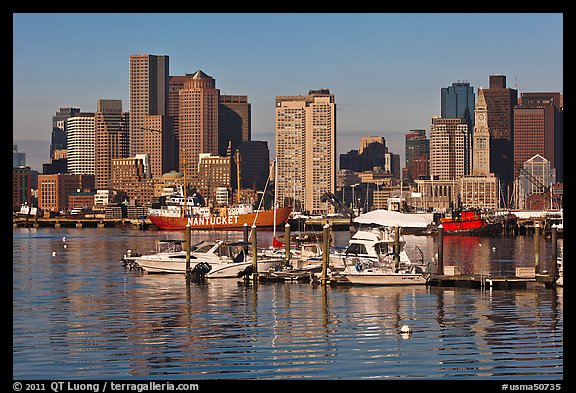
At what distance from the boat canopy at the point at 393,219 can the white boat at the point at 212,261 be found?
1428 inches

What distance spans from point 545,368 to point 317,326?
9.91m

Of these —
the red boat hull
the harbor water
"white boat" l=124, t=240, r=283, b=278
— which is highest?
the red boat hull

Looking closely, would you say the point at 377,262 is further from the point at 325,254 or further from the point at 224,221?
the point at 224,221

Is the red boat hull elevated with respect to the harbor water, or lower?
elevated

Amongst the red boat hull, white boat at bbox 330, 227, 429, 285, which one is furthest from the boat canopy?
white boat at bbox 330, 227, 429, 285

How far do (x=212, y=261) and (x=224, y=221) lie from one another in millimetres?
122785

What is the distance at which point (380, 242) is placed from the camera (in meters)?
52.0

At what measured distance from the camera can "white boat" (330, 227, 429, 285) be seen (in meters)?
47.8

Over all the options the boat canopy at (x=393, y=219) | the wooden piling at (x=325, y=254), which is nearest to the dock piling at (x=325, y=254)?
the wooden piling at (x=325, y=254)

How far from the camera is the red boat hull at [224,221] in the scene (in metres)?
172

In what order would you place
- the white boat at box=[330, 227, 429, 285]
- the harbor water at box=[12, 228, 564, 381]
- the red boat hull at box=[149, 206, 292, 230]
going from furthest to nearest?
the red boat hull at box=[149, 206, 292, 230]
the white boat at box=[330, 227, 429, 285]
the harbor water at box=[12, 228, 564, 381]

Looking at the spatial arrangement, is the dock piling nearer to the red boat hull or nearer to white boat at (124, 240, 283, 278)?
white boat at (124, 240, 283, 278)

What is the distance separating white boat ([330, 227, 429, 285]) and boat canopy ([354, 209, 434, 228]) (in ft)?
126
